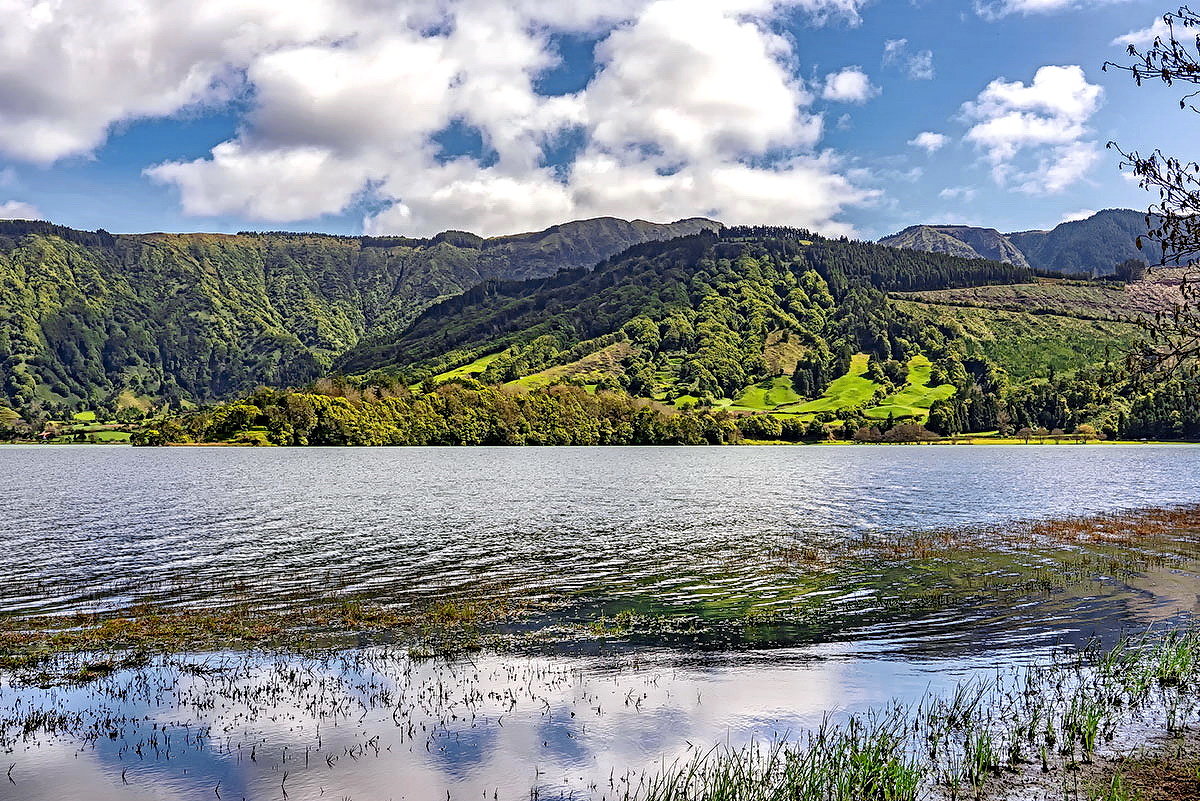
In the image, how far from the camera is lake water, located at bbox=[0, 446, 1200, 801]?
16.3m

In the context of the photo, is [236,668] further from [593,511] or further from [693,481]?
[693,481]

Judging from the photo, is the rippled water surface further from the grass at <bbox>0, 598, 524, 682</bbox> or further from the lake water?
the grass at <bbox>0, 598, 524, 682</bbox>

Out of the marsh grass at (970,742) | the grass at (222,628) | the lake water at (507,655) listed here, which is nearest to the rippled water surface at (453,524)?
the lake water at (507,655)

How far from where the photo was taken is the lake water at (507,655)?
16328 mm

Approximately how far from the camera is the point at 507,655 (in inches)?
962

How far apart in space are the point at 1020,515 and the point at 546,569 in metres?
43.9

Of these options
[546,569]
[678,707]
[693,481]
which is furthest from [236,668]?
[693,481]

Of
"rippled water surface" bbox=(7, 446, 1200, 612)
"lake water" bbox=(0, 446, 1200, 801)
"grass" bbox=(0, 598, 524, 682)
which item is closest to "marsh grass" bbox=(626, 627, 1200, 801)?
"lake water" bbox=(0, 446, 1200, 801)

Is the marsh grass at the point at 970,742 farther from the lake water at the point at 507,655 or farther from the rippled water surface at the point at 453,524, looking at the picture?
the rippled water surface at the point at 453,524

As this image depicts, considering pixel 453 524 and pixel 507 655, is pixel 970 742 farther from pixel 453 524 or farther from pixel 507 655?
pixel 453 524

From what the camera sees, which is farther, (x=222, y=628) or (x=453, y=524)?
(x=453, y=524)

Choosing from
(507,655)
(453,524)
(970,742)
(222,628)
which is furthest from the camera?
(453,524)

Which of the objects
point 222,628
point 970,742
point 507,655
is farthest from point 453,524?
point 970,742

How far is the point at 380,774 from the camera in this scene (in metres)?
15.6
